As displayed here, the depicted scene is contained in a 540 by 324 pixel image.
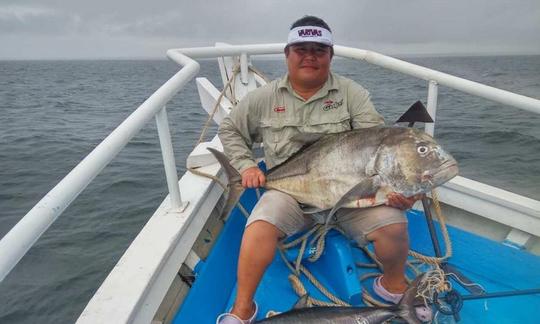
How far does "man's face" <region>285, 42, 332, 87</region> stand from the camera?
2.70 meters

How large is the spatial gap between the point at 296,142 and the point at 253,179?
0.42 m

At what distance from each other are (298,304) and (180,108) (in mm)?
17502

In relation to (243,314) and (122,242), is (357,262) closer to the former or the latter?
(243,314)

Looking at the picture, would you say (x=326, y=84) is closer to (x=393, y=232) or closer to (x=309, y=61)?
(x=309, y=61)

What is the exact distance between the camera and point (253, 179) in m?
2.69

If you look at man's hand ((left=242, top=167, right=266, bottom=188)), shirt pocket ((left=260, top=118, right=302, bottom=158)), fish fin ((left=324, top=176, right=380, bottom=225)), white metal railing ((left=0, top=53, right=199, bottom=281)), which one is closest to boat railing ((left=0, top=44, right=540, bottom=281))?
white metal railing ((left=0, top=53, right=199, bottom=281))

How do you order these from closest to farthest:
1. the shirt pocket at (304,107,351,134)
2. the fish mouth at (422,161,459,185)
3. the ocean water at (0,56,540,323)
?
the fish mouth at (422,161,459,185) → the shirt pocket at (304,107,351,134) → the ocean water at (0,56,540,323)

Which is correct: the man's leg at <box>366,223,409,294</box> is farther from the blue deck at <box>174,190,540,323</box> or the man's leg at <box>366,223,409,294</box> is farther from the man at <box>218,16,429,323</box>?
the blue deck at <box>174,190,540,323</box>

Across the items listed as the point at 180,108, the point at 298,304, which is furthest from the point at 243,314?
the point at 180,108

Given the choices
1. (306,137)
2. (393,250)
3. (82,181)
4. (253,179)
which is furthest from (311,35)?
(82,181)

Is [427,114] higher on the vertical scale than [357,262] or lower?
higher

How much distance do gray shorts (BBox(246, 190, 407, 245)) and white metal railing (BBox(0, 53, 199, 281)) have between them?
0.59m

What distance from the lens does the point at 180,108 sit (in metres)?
18.8

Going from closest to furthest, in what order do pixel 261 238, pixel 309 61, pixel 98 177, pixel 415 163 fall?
pixel 415 163 < pixel 261 238 < pixel 309 61 < pixel 98 177
